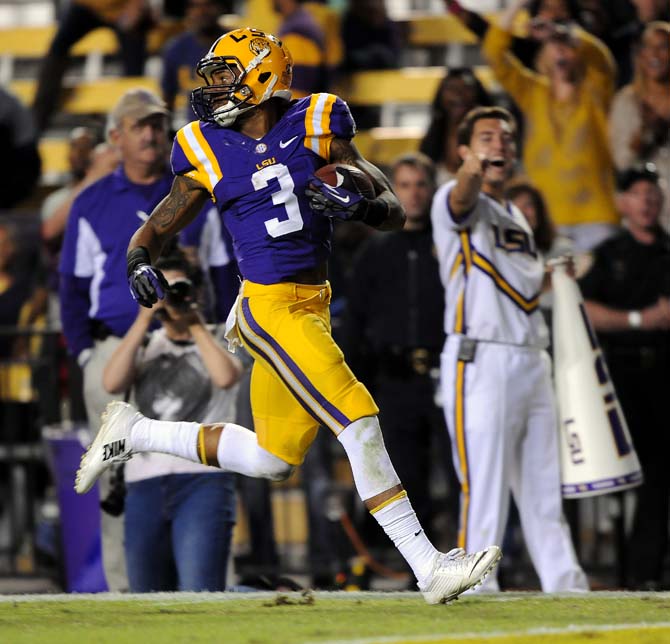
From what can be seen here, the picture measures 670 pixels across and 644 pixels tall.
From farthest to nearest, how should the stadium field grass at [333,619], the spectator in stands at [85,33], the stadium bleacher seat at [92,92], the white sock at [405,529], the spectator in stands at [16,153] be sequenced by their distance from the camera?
the stadium bleacher seat at [92,92] → the spectator in stands at [85,33] → the spectator in stands at [16,153] → the white sock at [405,529] → the stadium field grass at [333,619]

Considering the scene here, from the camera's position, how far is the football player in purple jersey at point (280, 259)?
4.57m

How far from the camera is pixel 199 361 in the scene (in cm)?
579

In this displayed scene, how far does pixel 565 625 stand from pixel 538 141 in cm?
486

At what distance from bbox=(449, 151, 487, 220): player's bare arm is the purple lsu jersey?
1.05 metres

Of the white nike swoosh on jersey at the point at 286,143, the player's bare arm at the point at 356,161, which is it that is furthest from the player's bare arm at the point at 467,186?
the white nike swoosh on jersey at the point at 286,143

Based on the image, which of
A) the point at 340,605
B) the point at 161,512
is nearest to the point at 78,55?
the point at 161,512

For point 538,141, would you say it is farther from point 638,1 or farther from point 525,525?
point 525,525

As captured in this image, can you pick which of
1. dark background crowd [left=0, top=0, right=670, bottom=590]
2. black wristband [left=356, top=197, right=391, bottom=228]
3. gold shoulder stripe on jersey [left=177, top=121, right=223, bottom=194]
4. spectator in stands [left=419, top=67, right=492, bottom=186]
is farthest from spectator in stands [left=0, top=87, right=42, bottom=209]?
black wristband [left=356, top=197, right=391, bottom=228]

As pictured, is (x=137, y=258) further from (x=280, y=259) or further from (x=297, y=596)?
(x=297, y=596)

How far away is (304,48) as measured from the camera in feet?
30.9

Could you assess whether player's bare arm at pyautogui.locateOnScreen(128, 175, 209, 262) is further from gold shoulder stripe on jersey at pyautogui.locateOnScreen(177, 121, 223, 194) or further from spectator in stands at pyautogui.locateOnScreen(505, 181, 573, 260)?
spectator in stands at pyautogui.locateOnScreen(505, 181, 573, 260)

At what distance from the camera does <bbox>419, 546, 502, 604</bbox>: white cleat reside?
4.48m

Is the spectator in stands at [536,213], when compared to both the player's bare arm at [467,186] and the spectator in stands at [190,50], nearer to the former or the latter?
the player's bare arm at [467,186]

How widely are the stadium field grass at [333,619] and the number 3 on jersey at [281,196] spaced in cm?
121
